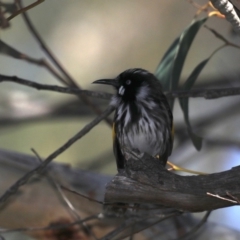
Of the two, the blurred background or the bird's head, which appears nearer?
the bird's head

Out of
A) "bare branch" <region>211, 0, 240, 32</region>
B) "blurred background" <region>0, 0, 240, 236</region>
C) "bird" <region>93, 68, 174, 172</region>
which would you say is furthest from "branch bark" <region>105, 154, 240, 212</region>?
"blurred background" <region>0, 0, 240, 236</region>

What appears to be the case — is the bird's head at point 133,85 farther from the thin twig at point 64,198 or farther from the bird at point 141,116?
the thin twig at point 64,198

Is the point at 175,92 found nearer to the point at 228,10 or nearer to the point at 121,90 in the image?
the point at 121,90

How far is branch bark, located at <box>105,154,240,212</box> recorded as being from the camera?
7.69 ft

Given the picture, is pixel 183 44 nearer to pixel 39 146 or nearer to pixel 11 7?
pixel 11 7

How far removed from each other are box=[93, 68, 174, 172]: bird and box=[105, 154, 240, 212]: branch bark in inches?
42.6

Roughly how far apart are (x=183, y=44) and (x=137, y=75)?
34cm

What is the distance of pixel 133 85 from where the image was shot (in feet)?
11.8

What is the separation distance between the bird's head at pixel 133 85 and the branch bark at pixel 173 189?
3.99 feet

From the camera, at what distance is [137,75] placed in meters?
3.62

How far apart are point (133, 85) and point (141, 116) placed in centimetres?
21

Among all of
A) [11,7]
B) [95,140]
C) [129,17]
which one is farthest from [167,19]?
[11,7]

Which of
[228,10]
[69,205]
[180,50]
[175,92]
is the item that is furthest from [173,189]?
[69,205]

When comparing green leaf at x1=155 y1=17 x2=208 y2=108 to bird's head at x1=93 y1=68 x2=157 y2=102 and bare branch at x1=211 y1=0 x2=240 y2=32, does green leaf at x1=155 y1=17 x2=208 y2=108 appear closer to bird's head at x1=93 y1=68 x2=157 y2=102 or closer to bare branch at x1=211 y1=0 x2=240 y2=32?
bird's head at x1=93 y1=68 x2=157 y2=102
